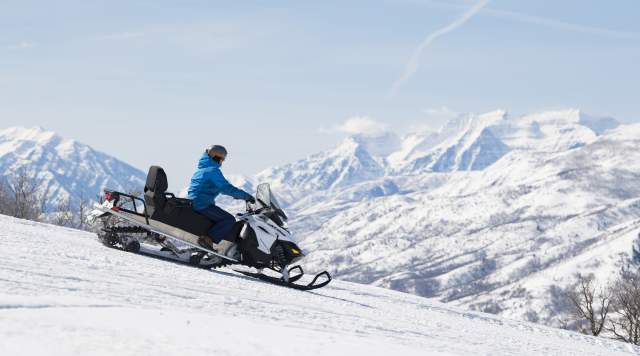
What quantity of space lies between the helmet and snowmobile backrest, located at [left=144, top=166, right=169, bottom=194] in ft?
3.24

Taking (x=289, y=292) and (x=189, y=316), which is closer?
(x=189, y=316)

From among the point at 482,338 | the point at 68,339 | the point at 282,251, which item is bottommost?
the point at 68,339

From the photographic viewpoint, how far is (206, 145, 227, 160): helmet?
14.0m

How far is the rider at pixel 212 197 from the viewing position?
1399cm

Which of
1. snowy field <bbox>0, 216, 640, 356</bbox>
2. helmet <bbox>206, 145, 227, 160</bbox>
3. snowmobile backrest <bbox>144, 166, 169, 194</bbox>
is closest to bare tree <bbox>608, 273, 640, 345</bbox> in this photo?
snowy field <bbox>0, 216, 640, 356</bbox>

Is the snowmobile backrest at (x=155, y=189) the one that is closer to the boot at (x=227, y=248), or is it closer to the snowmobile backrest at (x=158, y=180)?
the snowmobile backrest at (x=158, y=180)

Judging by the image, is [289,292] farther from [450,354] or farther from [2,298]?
[2,298]

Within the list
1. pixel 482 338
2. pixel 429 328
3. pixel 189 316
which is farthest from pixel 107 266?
pixel 482 338

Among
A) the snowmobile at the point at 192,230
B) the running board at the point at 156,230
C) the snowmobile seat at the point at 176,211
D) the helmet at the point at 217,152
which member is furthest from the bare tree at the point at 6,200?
the helmet at the point at 217,152

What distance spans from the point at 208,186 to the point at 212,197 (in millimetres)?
294

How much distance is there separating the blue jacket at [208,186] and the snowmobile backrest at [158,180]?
532mm

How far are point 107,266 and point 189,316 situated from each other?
173 inches

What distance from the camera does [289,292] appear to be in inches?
518

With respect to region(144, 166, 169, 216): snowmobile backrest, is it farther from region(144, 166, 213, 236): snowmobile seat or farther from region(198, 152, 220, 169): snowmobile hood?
region(198, 152, 220, 169): snowmobile hood
